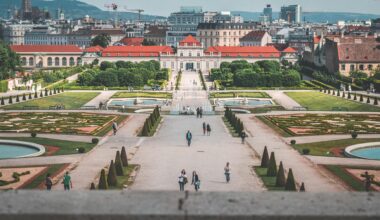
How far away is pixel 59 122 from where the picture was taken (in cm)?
5731

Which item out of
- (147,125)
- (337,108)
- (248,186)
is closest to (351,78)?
(337,108)

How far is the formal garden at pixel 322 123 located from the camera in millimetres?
50656

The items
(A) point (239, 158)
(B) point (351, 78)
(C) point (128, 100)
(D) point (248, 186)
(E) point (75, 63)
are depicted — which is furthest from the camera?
(E) point (75, 63)

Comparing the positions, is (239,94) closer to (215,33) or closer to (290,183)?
(290,183)

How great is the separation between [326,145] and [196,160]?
1039cm

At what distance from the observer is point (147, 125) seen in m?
50.4

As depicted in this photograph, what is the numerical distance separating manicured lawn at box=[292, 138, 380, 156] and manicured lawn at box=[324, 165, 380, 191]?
509 centimetres

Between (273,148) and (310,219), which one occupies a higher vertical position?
(310,219)

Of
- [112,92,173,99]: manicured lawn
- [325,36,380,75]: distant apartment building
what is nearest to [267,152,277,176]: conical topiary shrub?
[112,92,173,99]: manicured lawn

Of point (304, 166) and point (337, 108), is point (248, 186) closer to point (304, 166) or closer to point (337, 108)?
point (304, 166)

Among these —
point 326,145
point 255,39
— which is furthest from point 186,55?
point 326,145

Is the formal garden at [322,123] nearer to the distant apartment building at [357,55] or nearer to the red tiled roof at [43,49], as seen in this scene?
the distant apartment building at [357,55]

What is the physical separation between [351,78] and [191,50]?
55.0 meters

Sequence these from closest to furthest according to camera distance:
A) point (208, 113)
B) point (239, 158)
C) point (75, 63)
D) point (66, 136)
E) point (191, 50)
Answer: point (239, 158)
point (66, 136)
point (208, 113)
point (191, 50)
point (75, 63)
